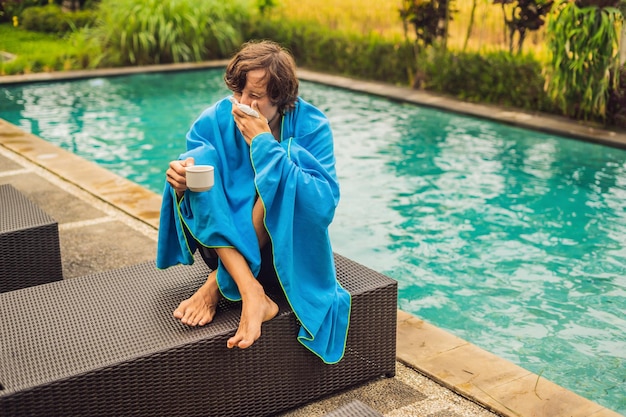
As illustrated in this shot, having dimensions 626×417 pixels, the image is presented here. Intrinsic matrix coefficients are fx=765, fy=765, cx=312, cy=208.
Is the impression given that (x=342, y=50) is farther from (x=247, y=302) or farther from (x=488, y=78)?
(x=247, y=302)

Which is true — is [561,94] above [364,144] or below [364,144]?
above

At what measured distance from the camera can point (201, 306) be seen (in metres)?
2.51

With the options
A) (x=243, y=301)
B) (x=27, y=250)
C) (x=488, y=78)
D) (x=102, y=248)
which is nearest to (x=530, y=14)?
(x=488, y=78)

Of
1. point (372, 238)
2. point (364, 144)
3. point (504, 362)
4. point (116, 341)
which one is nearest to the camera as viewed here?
point (116, 341)

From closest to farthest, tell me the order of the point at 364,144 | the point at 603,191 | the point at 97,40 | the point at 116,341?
the point at 116,341 → the point at 603,191 → the point at 364,144 → the point at 97,40

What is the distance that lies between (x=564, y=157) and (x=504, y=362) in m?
4.40

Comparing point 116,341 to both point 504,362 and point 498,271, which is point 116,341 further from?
point 498,271

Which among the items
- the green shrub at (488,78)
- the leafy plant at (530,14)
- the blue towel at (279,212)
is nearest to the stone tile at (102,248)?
the blue towel at (279,212)

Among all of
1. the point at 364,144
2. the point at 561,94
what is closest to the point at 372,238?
the point at 364,144

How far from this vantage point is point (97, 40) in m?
12.4

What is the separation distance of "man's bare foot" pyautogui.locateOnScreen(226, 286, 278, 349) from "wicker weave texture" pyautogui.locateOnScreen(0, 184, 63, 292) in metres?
1.36

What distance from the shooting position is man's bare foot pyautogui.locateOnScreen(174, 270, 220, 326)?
247 cm

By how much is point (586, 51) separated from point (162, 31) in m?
6.96

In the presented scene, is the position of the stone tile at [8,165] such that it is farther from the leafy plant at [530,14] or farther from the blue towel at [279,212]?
the leafy plant at [530,14]
